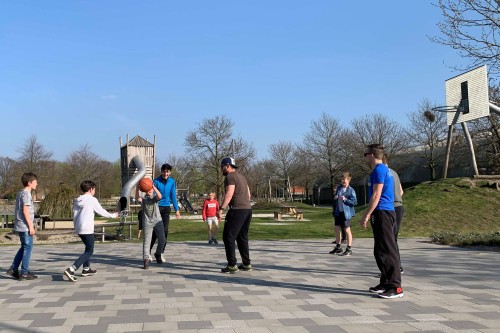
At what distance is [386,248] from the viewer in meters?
5.83

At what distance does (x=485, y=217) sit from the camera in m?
20.5

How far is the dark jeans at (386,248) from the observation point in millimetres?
5789

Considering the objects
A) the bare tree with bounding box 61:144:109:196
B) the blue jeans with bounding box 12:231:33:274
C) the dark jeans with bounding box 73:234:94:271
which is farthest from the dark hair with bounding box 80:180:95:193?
the bare tree with bounding box 61:144:109:196

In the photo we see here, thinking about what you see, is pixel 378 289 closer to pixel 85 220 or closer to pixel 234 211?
pixel 234 211

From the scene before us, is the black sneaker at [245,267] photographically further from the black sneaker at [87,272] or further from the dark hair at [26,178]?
the dark hair at [26,178]

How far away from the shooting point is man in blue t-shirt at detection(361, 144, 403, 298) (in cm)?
578

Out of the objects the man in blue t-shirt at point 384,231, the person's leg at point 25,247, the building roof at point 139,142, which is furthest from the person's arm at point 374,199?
the building roof at point 139,142

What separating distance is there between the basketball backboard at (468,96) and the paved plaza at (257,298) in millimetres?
12944

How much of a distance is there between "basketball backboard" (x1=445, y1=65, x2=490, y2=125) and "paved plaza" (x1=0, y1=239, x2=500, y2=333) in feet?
42.5

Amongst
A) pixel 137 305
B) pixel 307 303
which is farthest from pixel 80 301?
pixel 307 303

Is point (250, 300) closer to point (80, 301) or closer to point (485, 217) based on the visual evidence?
point (80, 301)

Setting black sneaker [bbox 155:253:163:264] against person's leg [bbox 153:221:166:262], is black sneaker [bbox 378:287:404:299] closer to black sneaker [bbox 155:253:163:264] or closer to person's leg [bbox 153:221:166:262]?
person's leg [bbox 153:221:166:262]

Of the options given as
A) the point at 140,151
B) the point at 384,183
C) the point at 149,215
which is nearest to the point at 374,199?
the point at 384,183

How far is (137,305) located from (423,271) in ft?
16.7
